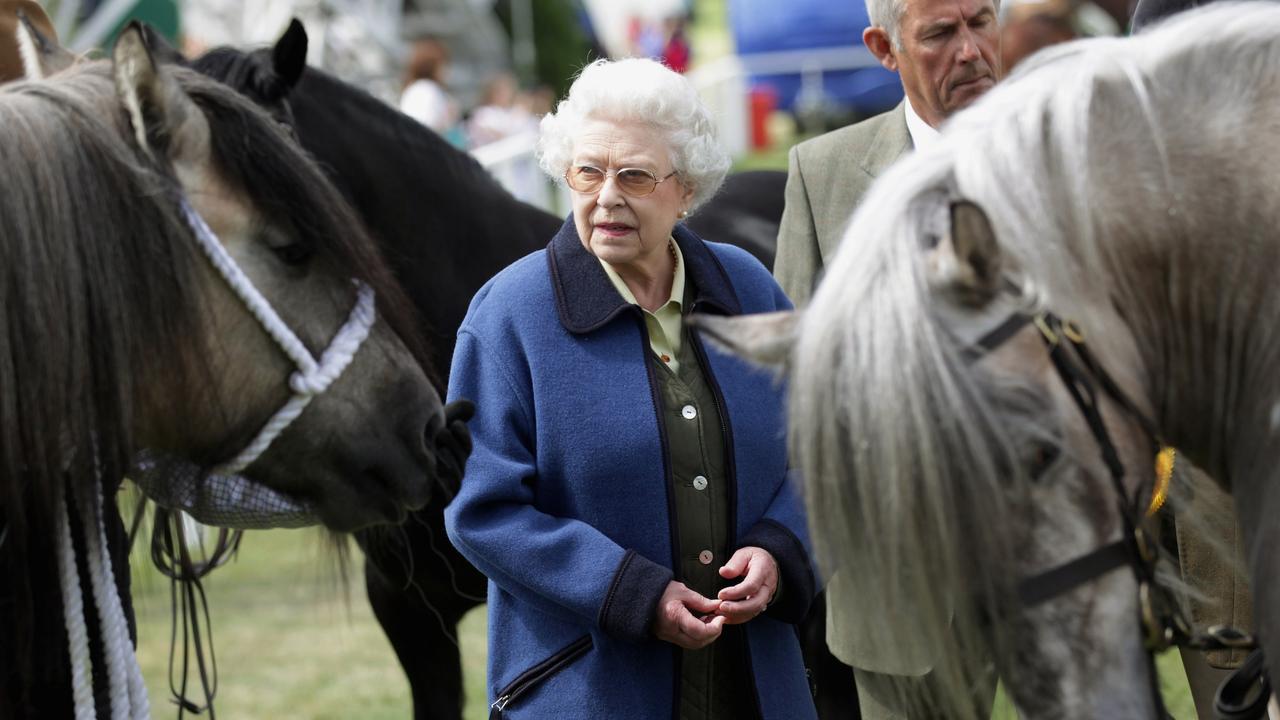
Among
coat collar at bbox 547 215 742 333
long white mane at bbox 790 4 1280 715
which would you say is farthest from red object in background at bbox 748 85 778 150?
long white mane at bbox 790 4 1280 715

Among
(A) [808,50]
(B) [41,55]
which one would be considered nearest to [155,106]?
(B) [41,55]

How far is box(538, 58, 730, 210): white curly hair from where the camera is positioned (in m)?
2.67

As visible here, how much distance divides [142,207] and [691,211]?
1.16 meters

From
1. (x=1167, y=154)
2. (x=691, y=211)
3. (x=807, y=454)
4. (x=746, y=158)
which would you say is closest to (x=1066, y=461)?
(x=807, y=454)

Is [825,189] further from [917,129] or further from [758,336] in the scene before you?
[758,336]

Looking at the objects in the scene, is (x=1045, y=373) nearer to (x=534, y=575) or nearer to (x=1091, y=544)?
(x=1091, y=544)

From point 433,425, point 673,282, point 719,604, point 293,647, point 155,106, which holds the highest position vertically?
point 155,106

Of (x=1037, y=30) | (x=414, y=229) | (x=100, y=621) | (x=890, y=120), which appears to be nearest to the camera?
(x=100, y=621)

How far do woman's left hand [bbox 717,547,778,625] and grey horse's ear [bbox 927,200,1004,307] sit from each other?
966mm

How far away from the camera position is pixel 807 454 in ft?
5.62

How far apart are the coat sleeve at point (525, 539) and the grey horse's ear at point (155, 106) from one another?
0.70 metres

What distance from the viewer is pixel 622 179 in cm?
268

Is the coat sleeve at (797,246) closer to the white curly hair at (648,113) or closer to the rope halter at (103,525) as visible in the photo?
the white curly hair at (648,113)

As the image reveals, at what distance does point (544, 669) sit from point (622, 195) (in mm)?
897
